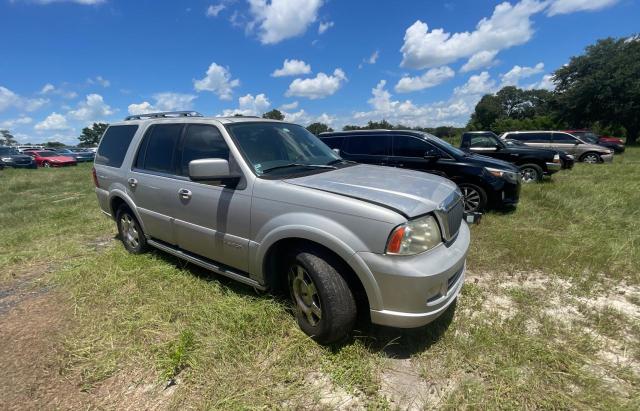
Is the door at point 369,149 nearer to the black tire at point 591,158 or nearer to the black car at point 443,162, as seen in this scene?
the black car at point 443,162

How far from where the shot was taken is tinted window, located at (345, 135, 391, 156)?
6.90 meters

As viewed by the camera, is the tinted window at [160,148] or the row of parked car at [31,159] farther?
the row of parked car at [31,159]

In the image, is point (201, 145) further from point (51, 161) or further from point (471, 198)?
point (51, 161)

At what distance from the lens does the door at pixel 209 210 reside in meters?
2.95

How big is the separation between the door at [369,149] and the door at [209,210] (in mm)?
4160

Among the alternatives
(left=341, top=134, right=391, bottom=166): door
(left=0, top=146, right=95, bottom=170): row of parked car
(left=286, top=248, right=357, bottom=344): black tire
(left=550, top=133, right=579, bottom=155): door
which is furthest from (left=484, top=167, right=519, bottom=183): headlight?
(left=0, top=146, right=95, bottom=170): row of parked car

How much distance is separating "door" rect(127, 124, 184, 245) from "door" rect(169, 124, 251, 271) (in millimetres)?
130

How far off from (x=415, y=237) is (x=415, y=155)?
15.6 ft

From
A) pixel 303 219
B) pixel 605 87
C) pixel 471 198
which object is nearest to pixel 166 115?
pixel 303 219

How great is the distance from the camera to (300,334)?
2701 mm

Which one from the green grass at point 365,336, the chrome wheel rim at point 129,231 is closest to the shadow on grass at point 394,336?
the green grass at point 365,336

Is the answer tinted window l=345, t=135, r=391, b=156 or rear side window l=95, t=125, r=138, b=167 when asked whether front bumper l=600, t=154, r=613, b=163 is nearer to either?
tinted window l=345, t=135, r=391, b=156

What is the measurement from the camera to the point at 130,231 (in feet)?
14.9

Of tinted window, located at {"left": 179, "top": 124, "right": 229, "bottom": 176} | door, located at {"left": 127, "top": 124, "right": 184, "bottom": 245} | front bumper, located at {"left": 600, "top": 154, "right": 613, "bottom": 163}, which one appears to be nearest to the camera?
tinted window, located at {"left": 179, "top": 124, "right": 229, "bottom": 176}
